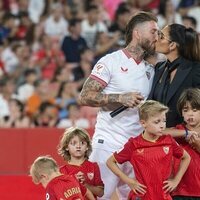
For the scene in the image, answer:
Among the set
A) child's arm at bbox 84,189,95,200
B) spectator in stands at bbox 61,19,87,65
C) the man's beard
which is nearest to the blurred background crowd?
spectator in stands at bbox 61,19,87,65

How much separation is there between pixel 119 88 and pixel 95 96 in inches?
10.1

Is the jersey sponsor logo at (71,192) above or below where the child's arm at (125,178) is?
below

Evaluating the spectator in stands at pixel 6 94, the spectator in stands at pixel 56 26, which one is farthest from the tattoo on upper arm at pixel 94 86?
the spectator in stands at pixel 56 26

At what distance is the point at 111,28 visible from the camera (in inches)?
611

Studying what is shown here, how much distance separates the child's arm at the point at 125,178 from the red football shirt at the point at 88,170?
266mm

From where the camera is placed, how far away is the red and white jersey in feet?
27.3

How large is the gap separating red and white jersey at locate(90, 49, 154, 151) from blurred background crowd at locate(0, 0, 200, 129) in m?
5.15

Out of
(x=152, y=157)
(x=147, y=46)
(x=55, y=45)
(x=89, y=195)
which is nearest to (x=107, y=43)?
(x=55, y=45)

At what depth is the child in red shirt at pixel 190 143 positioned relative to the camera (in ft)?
26.1

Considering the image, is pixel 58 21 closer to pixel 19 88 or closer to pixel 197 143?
pixel 19 88

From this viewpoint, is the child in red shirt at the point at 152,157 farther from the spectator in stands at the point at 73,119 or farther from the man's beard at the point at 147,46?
the spectator in stands at the point at 73,119

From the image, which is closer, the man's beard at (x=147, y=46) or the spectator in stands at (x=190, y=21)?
the man's beard at (x=147, y=46)

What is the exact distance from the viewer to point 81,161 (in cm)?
827

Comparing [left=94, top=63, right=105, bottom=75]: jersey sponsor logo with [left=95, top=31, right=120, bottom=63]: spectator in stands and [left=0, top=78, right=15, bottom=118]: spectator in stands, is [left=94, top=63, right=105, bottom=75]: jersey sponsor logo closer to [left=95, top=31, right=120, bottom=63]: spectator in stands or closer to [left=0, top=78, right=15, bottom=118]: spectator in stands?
[left=0, top=78, right=15, bottom=118]: spectator in stands
